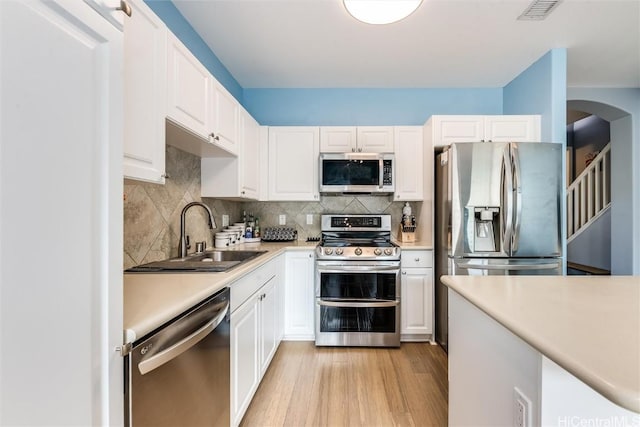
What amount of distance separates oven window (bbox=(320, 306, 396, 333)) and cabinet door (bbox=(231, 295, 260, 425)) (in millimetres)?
861

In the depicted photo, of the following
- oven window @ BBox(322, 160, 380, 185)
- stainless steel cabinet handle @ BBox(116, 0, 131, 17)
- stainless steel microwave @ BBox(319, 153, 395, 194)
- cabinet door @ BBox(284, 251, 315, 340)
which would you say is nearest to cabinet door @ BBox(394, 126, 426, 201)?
stainless steel microwave @ BBox(319, 153, 395, 194)

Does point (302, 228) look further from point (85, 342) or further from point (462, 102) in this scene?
point (85, 342)

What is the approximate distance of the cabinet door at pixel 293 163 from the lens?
3080 millimetres

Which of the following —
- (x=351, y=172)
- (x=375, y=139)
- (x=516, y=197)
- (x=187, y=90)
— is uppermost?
(x=375, y=139)

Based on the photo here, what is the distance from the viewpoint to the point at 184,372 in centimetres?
102

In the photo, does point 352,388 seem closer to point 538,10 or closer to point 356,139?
point 356,139

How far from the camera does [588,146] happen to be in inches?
212

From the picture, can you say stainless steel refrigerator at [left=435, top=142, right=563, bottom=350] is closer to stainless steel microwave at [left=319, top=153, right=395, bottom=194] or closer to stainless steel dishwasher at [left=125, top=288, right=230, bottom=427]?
stainless steel microwave at [left=319, top=153, right=395, bottom=194]

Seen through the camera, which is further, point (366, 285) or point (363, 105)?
point (363, 105)

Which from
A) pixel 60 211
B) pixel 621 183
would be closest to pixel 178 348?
pixel 60 211

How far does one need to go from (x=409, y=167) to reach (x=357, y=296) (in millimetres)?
1423

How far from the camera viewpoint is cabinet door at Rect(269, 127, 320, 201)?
308 centimetres

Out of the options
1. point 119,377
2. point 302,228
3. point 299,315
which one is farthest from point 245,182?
point 119,377

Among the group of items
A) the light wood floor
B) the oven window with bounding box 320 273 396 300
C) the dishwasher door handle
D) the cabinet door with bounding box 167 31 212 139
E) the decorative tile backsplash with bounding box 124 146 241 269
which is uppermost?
the cabinet door with bounding box 167 31 212 139
